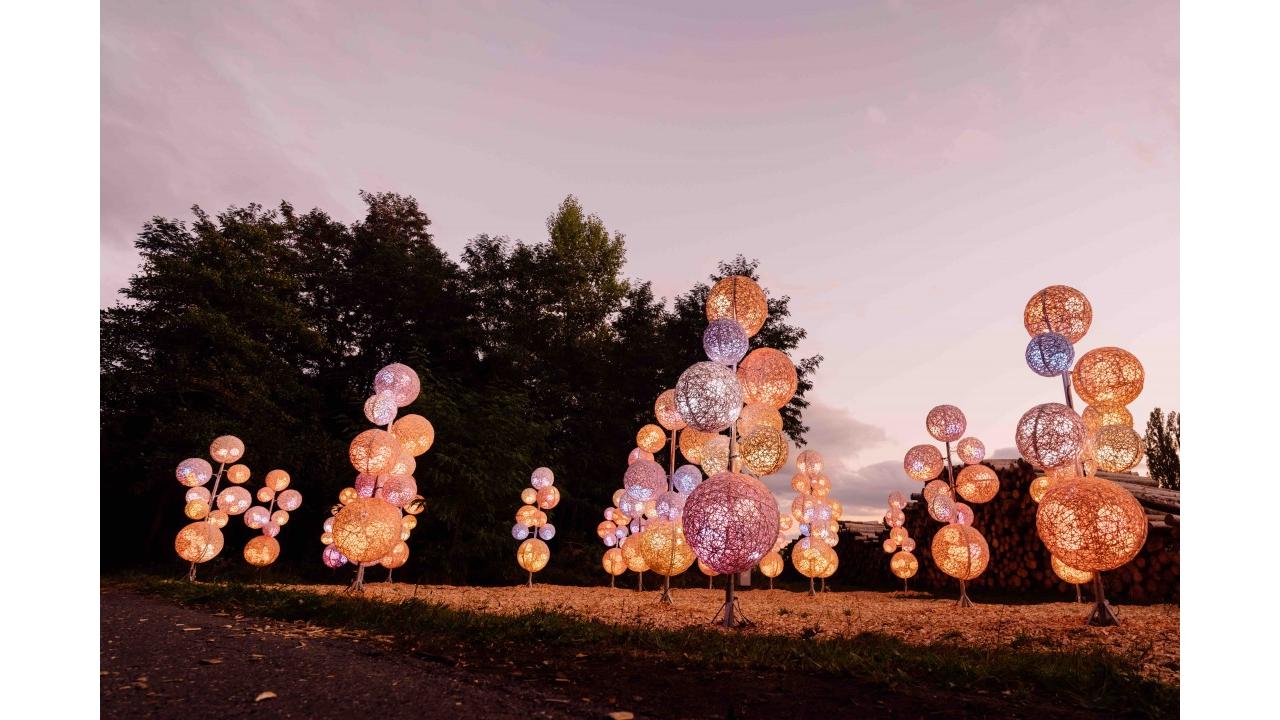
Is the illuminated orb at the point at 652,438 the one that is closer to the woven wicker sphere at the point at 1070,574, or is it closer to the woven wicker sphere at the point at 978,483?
the woven wicker sphere at the point at 978,483

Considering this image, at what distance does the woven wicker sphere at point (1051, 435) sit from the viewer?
15.8ft

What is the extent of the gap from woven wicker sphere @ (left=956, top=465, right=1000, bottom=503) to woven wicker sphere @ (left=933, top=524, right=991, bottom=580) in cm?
55

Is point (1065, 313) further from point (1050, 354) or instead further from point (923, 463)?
point (923, 463)

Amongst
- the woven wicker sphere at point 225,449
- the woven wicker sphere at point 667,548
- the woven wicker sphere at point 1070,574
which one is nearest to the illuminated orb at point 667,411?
the woven wicker sphere at point 667,548

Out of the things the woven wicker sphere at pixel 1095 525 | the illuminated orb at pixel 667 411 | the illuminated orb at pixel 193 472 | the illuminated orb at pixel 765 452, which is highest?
the illuminated orb at pixel 667 411

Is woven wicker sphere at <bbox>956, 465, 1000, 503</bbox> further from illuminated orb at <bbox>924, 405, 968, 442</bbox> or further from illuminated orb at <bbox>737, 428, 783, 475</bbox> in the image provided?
illuminated orb at <bbox>737, 428, 783, 475</bbox>

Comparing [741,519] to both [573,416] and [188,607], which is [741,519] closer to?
[188,607]

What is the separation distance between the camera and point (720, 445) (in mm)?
5953

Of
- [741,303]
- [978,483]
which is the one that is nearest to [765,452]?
[741,303]

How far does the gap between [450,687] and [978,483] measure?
7241mm

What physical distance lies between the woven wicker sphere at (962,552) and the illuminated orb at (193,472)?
11.0 m

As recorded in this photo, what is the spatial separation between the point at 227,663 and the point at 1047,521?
6.23m

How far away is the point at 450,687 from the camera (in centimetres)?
300

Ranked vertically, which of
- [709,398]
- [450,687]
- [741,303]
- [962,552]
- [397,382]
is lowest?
[962,552]
